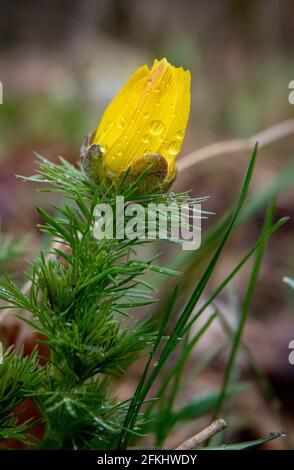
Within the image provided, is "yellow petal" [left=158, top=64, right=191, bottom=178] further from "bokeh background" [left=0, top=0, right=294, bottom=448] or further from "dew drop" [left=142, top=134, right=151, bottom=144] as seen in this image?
"bokeh background" [left=0, top=0, right=294, bottom=448]

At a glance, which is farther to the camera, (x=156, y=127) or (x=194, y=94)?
(x=194, y=94)

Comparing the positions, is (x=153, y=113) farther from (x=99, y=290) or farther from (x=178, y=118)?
(x=99, y=290)

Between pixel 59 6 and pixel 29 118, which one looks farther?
pixel 59 6

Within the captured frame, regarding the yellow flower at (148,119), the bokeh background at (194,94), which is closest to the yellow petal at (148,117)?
the yellow flower at (148,119)

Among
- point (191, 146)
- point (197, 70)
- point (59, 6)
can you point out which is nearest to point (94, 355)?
point (191, 146)

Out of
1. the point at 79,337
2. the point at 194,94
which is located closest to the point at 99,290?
the point at 79,337

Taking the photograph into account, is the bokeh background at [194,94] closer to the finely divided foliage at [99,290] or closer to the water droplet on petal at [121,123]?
the finely divided foliage at [99,290]

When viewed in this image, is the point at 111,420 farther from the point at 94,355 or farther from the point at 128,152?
the point at 128,152
